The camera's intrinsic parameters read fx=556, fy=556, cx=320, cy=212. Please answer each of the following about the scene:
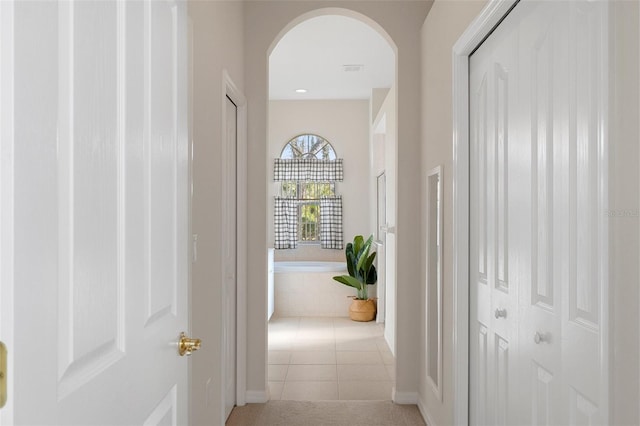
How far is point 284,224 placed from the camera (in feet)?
25.9

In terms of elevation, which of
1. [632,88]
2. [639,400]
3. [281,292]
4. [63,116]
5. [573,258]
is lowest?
[281,292]

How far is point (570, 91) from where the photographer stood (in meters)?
1.46

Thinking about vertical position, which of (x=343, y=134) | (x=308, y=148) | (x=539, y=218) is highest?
(x=343, y=134)

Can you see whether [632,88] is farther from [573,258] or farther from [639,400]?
[639,400]

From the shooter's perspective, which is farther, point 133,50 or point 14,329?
point 133,50

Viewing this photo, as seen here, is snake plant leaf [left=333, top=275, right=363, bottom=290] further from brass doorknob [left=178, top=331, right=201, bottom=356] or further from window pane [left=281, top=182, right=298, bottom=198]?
brass doorknob [left=178, top=331, right=201, bottom=356]

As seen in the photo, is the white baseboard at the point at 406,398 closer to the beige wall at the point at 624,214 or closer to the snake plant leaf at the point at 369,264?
the beige wall at the point at 624,214

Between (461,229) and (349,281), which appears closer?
(461,229)

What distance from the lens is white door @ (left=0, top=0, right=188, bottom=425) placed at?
663 millimetres

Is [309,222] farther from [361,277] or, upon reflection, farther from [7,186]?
[7,186]

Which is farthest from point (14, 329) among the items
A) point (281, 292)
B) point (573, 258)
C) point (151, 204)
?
point (281, 292)

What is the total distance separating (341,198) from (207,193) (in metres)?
5.38

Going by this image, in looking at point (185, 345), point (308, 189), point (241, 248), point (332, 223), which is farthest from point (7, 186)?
point (308, 189)

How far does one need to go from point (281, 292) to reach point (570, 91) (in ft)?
18.8
